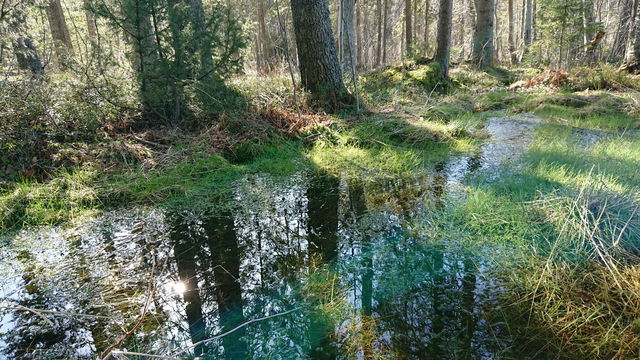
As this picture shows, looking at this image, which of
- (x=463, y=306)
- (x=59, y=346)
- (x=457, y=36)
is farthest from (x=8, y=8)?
(x=457, y=36)

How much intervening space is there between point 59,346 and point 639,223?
3.99 meters

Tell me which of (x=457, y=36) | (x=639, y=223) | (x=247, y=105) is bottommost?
(x=639, y=223)

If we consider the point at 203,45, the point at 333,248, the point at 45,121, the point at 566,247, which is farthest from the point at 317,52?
the point at 566,247

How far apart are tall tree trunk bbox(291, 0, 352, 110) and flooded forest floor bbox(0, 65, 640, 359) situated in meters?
1.66

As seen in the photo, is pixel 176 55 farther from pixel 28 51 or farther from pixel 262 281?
pixel 262 281

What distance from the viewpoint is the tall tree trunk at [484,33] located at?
11.5 metres

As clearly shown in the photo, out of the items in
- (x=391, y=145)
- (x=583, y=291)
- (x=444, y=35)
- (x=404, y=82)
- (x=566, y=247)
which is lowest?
(x=583, y=291)

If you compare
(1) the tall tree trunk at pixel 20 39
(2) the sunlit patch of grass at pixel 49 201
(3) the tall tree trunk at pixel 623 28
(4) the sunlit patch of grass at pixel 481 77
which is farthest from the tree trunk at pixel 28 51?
(3) the tall tree trunk at pixel 623 28

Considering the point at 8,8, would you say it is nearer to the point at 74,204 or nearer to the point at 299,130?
the point at 74,204

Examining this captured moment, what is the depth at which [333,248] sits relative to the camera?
116 inches

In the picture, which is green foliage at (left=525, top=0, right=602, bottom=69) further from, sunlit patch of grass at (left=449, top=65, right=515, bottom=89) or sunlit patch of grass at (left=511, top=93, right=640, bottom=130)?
sunlit patch of grass at (left=511, top=93, right=640, bottom=130)

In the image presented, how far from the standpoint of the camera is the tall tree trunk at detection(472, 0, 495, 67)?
11.5m

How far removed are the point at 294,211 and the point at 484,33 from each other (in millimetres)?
11054

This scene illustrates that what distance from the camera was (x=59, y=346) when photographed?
2037 mm
